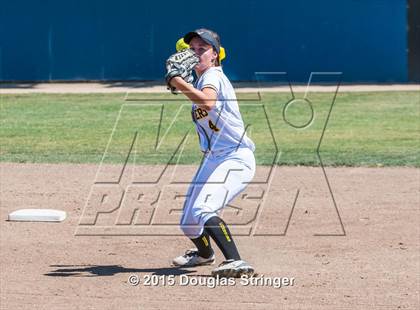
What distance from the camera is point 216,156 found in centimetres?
804

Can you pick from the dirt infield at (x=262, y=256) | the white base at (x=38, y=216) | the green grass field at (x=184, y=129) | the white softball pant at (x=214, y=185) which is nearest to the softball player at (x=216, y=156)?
the white softball pant at (x=214, y=185)

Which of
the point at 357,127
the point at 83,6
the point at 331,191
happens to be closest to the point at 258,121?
the point at 357,127

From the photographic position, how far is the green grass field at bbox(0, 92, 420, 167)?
1486cm

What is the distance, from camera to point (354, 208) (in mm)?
10906

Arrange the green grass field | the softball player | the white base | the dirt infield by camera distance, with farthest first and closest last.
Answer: the green grass field, the white base, the softball player, the dirt infield

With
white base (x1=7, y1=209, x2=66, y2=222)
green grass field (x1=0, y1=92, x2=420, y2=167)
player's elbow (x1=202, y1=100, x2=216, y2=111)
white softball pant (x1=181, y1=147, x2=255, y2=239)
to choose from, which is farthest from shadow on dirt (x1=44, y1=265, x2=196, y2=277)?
green grass field (x1=0, y1=92, x2=420, y2=167)

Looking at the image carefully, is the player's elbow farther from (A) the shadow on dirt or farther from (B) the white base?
(B) the white base

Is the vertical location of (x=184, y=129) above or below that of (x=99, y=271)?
above

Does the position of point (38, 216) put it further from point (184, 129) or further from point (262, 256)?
point (184, 129)

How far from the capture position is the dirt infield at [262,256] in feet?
23.9

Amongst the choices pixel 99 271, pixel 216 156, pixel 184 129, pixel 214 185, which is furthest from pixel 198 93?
pixel 184 129

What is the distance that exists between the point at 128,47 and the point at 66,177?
16.3 meters

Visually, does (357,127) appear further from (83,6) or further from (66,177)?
(83,6)

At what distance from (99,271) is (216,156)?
140cm
